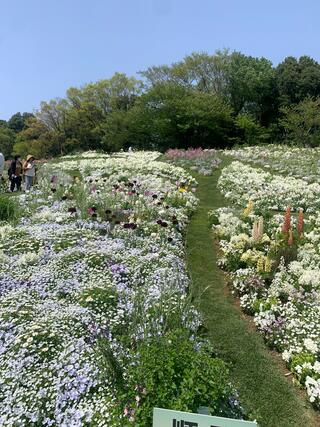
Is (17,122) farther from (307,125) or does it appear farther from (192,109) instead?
(307,125)

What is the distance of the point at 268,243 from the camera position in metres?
8.05

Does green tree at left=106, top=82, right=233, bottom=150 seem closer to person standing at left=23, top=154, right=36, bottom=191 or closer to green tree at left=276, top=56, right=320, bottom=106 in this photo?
green tree at left=276, top=56, right=320, bottom=106

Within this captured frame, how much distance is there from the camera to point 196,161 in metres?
20.7

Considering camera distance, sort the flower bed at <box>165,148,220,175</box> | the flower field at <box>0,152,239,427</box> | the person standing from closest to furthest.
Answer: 1. the flower field at <box>0,152,239,427</box>
2. the person standing
3. the flower bed at <box>165,148,220,175</box>

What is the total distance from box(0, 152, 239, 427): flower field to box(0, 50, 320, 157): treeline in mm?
26591

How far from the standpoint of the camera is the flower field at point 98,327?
11.0 ft

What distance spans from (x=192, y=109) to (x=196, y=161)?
1489 cm

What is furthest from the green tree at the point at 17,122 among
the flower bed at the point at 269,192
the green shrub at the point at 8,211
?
the green shrub at the point at 8,211

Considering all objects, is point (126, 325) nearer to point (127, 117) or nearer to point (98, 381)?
point (98, 381)

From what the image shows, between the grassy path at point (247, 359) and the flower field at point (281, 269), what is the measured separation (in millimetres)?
151

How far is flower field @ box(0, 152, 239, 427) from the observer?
11.0 feet

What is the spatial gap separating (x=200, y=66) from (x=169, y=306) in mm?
42065

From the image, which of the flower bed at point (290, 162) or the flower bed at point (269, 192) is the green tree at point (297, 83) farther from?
the flower bed at point (269, 192)

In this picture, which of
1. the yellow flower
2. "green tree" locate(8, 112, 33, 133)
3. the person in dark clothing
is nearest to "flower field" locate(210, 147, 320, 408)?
the yellow flower
